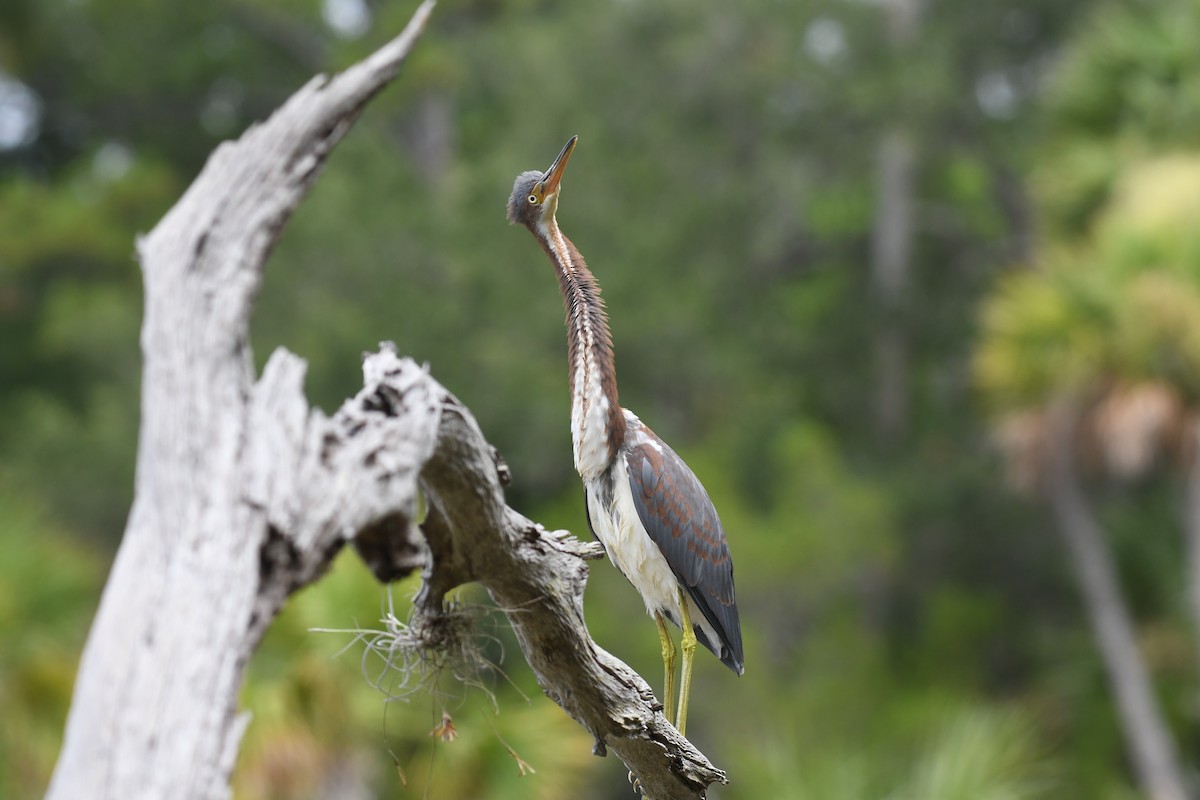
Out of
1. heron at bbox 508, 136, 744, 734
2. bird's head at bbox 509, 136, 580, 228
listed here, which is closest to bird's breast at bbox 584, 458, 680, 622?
heron at bbox 508, 136, 744, 734

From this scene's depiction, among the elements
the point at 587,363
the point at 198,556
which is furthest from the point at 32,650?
the point at 198,556

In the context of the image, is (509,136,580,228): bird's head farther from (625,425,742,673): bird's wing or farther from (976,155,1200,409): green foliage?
(976,155,1200,409): green foliage

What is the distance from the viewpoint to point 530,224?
361 centimetres

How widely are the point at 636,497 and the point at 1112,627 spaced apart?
8.85 m

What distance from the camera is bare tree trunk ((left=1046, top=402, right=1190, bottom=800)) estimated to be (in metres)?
11.0

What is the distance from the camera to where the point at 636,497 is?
11.7 ft

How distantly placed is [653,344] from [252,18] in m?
6.30

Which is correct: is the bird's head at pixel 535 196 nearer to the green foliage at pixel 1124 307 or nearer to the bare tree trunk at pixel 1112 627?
the green foliage at pixel 1124 307

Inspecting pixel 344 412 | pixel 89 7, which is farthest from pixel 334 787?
pixel 89 7

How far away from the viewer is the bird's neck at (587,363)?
11.1ft

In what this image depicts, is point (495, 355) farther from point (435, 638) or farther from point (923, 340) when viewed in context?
point (435, 638)

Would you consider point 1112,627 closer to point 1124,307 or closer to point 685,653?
point 1124,307

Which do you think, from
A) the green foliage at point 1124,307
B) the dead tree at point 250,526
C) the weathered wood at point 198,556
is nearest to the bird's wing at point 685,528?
the dead tree at point 250,526

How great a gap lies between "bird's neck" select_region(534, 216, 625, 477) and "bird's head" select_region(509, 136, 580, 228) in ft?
0.25
